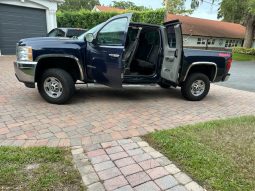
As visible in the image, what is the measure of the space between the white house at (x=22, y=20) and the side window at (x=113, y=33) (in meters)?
10.7

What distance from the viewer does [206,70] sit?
6.95 meters

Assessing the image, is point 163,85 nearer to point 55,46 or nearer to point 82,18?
point 55,46

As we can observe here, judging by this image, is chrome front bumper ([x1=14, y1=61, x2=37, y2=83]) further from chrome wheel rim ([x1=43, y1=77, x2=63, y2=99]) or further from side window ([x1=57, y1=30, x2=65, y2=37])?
side window ([x1=57, y1=30, x2=65, y2=37])

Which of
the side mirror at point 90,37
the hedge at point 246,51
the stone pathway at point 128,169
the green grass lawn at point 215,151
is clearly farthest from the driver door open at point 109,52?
the hedge at point 246,51

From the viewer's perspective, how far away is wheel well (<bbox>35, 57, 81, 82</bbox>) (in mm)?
5527

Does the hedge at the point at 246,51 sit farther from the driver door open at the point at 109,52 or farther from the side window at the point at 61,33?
the driver door open at the point at 109,52

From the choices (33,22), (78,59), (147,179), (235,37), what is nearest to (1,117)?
(78,59)

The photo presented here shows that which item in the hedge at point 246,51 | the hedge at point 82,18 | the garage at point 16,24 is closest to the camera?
the garage at point 16,24

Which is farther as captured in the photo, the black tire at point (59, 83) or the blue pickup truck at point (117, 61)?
the black tire at point (59, 83)

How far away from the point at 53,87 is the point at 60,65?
553 mm

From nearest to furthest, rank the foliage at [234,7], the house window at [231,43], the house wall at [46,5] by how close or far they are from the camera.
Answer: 1. the house wall at [46,5]
2. the foliage at [234,7]
3. the house window at [231,43]

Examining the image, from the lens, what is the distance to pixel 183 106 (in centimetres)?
612

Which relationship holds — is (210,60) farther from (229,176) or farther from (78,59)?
(229,176)

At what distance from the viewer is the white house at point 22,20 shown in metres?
14.1
